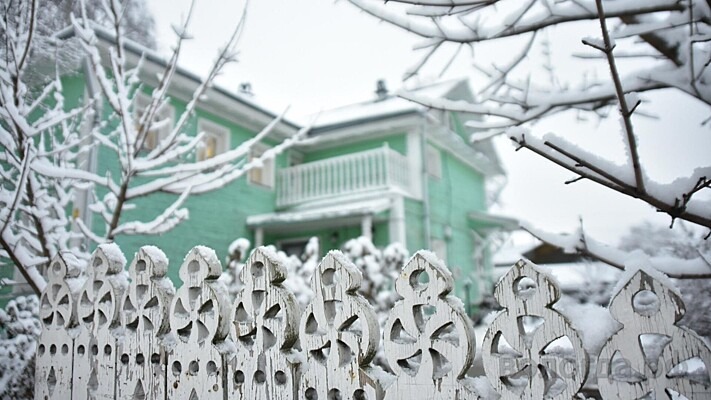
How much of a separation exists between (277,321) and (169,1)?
2990 millimetres

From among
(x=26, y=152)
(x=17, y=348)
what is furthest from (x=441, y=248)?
(x=26, y=152)

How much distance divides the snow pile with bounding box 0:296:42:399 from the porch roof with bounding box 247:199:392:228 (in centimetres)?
593

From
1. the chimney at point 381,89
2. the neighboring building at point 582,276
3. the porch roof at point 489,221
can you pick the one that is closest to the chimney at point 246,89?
the chimney at point 381,89

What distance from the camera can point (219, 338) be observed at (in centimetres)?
138

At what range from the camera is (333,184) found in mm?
9406

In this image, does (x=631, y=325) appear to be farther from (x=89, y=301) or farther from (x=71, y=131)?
(x=71, y=131)

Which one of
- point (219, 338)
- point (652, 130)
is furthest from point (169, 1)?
point (652, 130)

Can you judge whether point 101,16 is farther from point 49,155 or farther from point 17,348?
point 17,348

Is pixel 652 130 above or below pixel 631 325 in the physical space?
above

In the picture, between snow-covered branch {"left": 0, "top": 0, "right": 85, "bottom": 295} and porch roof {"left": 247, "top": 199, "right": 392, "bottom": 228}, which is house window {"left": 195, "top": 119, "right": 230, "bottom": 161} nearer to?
porch roof {"left": 247, "top": 199, "right": 392, "bottom": 228}

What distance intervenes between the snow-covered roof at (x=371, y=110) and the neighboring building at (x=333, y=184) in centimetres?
3

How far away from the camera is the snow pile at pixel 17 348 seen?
2.10 metres

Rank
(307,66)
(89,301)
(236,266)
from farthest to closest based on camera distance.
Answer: (236,266) → (307,66) → (89,301)

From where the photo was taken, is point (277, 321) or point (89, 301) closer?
point (277, 321)
